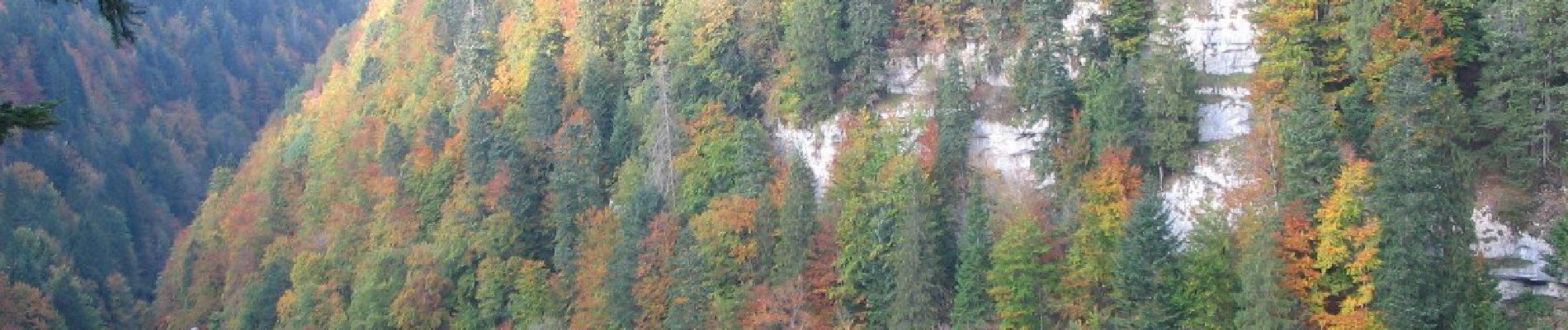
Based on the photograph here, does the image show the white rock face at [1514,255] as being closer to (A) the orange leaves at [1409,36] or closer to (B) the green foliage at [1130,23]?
(A) the orange leaves at [1409,36]

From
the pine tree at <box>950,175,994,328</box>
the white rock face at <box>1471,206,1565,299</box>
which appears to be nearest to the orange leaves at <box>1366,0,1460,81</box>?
the white rock face at <box>1471,206,1565,299</box>

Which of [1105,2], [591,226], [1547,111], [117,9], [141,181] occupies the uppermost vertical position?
[117,9]

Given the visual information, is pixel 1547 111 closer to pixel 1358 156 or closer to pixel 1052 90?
pixel 1358 156

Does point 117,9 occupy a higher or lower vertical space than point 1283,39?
higher

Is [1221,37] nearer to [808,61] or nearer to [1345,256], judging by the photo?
[1345,256]

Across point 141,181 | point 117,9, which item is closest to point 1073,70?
point 117,9

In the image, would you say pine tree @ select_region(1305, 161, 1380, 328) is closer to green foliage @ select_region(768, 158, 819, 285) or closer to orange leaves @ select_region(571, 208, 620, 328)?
green foliage @ select_region(768, 158, 819, 285)

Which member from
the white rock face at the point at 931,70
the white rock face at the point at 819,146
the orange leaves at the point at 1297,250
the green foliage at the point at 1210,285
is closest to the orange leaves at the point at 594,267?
the white rock face at the point at 819,146
